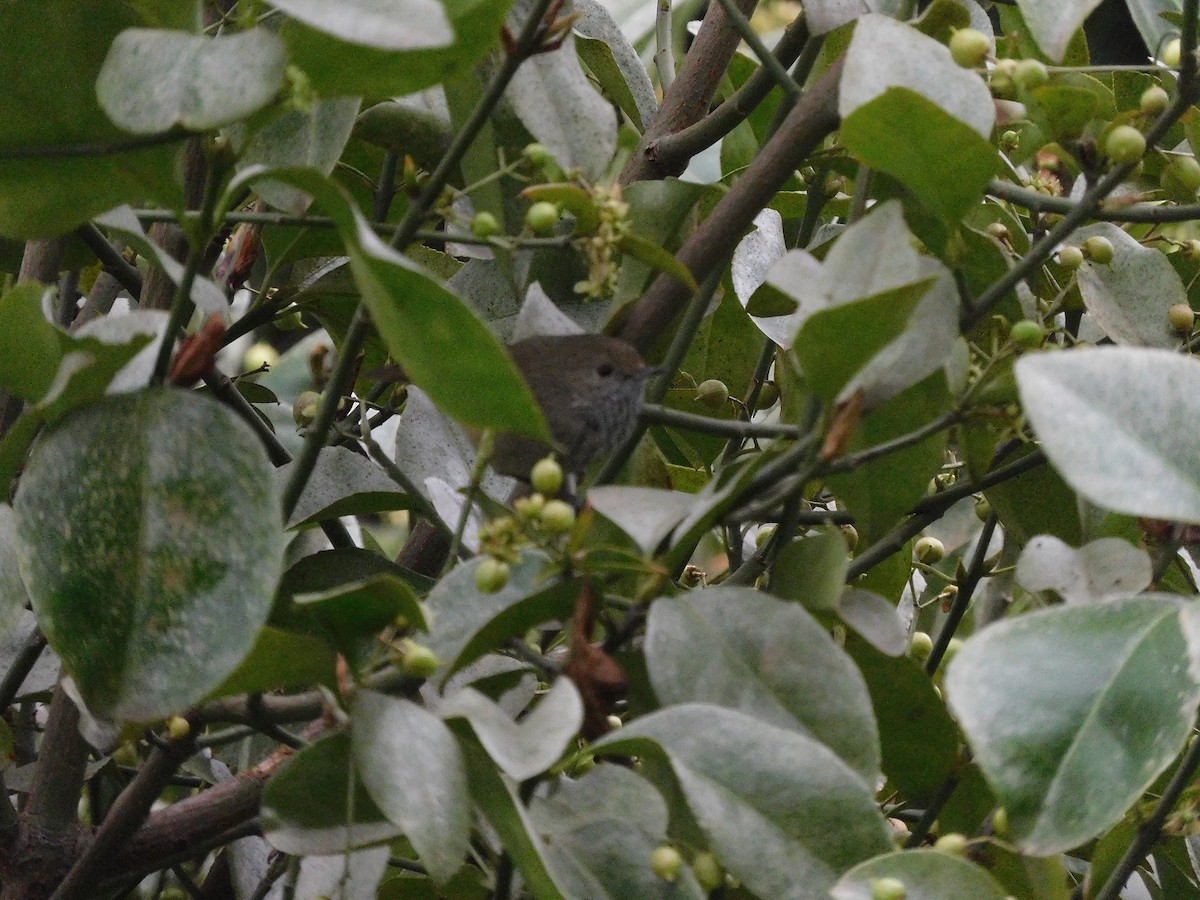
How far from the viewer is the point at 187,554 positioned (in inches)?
18.4

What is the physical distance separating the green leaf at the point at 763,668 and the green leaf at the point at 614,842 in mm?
37

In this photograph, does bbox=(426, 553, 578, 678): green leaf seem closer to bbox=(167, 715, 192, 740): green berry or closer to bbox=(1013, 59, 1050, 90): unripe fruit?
bbox=(167, 715, 192, 740): green berry

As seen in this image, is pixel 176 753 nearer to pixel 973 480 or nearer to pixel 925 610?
pixel 973 480

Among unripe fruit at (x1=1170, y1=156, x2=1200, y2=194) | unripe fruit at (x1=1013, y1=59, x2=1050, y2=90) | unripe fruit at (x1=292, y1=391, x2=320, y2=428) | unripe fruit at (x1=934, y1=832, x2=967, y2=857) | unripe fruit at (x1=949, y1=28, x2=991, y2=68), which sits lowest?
unripe fruit at (x1=934, y1=832, x2=967, y2=857)

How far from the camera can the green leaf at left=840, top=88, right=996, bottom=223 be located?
48 centimetres

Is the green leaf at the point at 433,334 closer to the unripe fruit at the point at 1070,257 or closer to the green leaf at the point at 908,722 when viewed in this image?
the green leaf at the point at 908,722

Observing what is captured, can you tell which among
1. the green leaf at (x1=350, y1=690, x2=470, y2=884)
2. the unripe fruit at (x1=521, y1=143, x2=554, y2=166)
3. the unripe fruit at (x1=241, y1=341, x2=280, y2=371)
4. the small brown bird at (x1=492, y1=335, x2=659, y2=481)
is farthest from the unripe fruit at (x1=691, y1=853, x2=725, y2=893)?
the unripe fruit at (x1=241, y1=341, x2=280, y2=371)

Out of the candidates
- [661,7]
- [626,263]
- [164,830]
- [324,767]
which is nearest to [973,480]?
[626,263]

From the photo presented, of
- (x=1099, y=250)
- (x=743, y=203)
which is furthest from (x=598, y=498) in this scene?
(x=1099, y=250)

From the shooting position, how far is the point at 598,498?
477 mm

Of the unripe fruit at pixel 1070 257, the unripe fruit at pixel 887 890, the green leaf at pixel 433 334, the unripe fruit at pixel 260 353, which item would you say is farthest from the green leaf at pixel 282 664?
the unripe fruit at pixel 260 353

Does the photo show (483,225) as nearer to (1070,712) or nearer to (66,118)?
(66,118)

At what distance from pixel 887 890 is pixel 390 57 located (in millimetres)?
328

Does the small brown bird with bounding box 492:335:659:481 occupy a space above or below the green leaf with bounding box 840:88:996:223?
below
